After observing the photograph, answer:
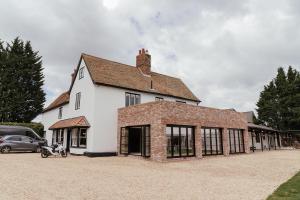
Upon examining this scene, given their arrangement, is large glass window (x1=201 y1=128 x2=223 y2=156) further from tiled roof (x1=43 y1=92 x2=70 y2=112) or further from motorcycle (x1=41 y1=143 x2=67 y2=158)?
tiled roof (x1=43 y1=92 x2=70 y2=112)

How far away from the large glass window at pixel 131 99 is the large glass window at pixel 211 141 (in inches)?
268

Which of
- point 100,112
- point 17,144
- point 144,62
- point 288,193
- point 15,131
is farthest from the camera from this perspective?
point 144,62

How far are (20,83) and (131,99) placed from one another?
28.1 meters

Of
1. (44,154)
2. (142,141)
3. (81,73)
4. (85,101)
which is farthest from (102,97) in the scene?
(44,154)

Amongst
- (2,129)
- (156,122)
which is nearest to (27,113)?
(2,129)

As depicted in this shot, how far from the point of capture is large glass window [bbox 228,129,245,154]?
23.2m

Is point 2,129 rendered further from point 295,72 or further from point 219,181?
point 295,72

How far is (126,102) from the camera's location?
74.4ft

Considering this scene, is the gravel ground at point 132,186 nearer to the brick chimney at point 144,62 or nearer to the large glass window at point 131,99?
the large glass window at point 131,99

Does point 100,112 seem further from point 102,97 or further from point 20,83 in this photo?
point 20,83

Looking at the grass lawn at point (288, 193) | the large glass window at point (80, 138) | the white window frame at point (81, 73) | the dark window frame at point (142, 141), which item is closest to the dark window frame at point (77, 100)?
the white window frame at point (81, 73)

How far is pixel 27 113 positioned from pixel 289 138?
152 ft

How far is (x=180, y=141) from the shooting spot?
18.3 metres

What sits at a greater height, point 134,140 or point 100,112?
point 100,112
